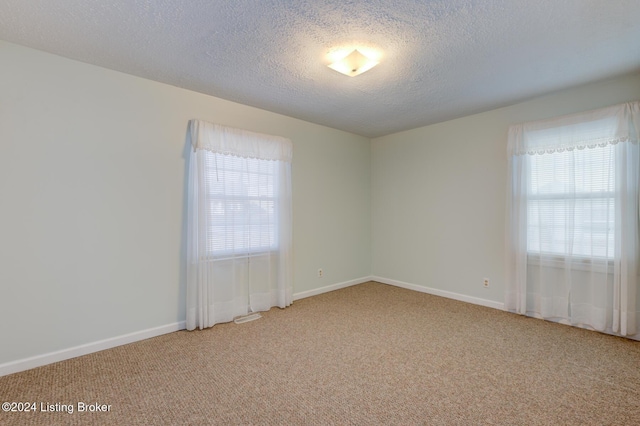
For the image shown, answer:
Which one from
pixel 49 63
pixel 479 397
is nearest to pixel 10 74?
pixel 49 63

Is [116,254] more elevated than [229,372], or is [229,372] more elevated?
[116,254]

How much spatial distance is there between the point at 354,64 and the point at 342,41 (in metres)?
0.22

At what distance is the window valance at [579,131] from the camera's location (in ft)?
9.07

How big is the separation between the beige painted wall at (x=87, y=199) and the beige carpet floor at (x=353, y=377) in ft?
1.17

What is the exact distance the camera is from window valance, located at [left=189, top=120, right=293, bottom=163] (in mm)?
3117

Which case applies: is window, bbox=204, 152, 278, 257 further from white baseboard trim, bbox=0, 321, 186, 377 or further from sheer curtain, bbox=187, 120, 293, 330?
white baseboard trim, bbox=0, 321, 186, 377

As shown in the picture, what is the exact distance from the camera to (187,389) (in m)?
2.05

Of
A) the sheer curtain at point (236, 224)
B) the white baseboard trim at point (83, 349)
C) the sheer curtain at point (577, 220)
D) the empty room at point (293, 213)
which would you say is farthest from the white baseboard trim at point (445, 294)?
the white baseboard trim at point (83, 349)

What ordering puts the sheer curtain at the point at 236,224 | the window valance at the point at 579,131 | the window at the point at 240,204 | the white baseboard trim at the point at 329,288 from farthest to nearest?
the white baseboard trim at the point at 329,288 → the window at the point at 240,204 → the sheer curtain at the point at 236,224 → the window valance at the point at 579,131

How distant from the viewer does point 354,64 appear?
2377 mm

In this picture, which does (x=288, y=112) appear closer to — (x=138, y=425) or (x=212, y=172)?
(x=212, y=172)

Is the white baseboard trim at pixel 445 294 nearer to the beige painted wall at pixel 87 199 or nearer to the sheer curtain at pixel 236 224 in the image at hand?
the sheer curtain at pixel 236 224

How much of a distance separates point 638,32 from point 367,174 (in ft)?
11.2

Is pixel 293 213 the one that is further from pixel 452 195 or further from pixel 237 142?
pixel 452 195
